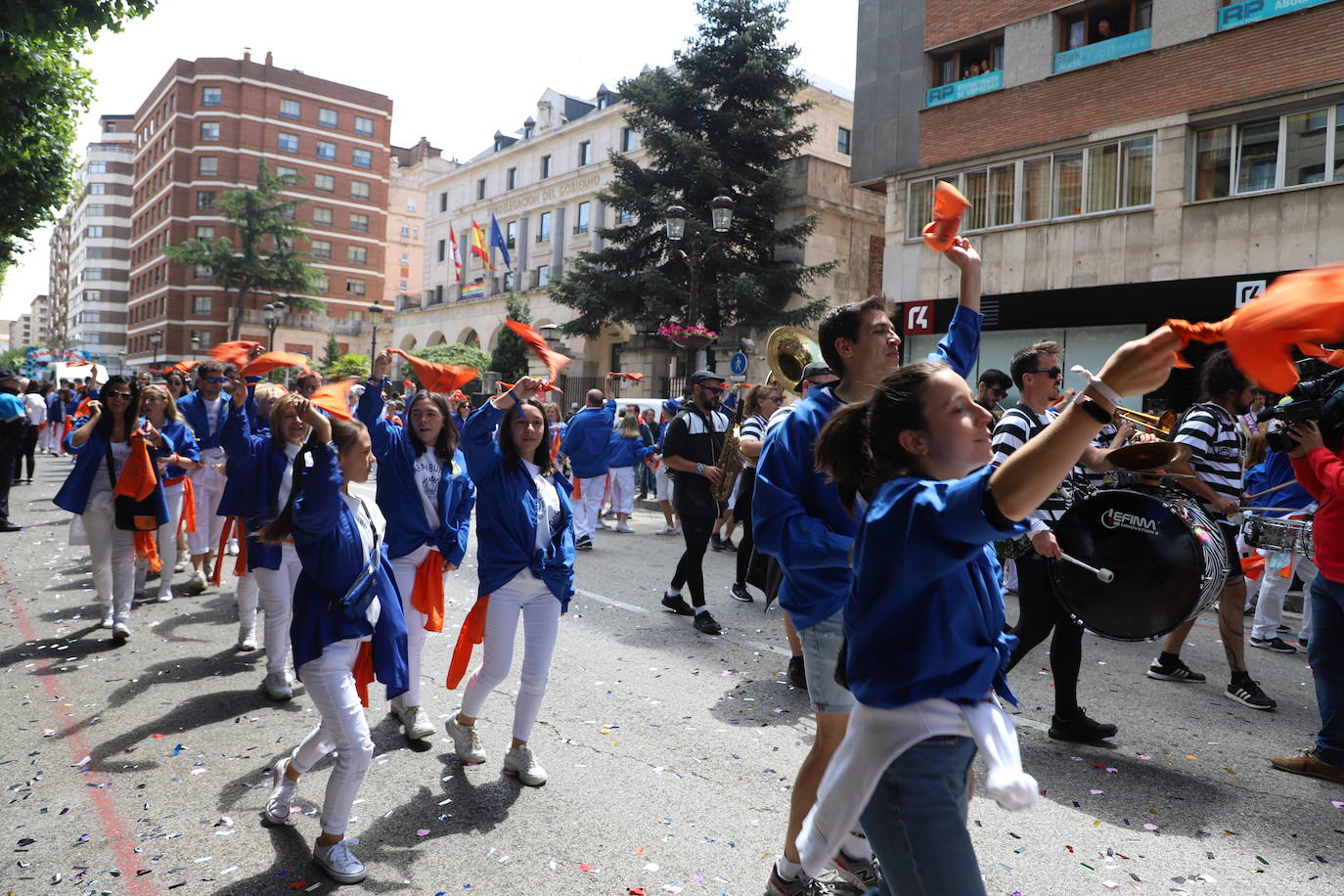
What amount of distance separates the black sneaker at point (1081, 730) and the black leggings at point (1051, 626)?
38 mm

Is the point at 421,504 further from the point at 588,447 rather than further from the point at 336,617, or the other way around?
the point at 588,447

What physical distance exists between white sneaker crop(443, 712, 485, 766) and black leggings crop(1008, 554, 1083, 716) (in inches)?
112

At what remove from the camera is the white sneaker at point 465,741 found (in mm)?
4395

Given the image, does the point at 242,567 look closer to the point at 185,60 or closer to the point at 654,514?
the point at 654,514

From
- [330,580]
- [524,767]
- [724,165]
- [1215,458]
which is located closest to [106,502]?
[330,580]

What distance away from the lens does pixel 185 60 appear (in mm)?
69000

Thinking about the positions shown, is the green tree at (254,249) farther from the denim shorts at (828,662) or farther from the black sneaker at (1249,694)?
the denim shorts at (828,662)

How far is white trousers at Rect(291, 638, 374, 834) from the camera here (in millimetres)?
3361

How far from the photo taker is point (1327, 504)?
4.48 m

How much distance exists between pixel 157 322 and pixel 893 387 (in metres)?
82.5

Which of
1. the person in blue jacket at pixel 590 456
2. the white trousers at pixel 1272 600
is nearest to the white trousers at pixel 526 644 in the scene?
the white trousers at pixel 1272 600

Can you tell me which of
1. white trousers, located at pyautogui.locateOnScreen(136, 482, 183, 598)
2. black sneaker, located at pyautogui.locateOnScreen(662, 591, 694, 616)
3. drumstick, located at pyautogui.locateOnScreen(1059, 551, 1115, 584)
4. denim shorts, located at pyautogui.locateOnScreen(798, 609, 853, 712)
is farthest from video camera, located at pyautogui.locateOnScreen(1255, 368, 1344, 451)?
white trousers, located at pyautogui.locateOnScreen(136, 482, 183, 598)

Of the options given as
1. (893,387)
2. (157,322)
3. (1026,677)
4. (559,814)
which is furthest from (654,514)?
(157,322)

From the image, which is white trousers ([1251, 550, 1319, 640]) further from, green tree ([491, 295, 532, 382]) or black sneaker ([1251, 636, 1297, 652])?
green tree ([491, 295, 532, 382])
